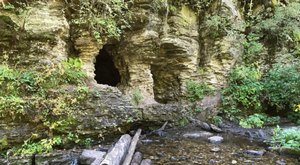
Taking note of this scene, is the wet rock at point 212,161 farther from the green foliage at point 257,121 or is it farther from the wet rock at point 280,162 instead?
the green foliage at point 257,121

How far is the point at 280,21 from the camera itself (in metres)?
12.2

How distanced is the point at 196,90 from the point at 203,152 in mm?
4496

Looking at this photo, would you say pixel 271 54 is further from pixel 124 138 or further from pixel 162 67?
pixel 124 138

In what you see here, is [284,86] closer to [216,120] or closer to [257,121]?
[257,121]

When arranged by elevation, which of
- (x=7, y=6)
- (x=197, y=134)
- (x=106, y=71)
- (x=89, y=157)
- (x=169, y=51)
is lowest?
(x=197, y=134)

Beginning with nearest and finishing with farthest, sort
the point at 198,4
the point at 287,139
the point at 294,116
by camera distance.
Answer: the point at 287,139 → the point at 294,116 → the point at 198,4

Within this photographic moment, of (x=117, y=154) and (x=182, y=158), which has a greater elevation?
(x=117, y=154)

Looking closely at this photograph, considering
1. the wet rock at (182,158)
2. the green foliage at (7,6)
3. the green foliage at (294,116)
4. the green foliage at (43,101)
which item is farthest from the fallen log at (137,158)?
the green foliage at (294,116)

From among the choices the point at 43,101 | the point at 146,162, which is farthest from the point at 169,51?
the point at 146,162

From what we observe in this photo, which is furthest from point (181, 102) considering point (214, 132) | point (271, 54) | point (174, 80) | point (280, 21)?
point (280, 21)

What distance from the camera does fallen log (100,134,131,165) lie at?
4.74 meters

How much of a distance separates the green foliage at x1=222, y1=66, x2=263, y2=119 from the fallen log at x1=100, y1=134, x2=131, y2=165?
590cm

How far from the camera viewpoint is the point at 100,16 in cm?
856

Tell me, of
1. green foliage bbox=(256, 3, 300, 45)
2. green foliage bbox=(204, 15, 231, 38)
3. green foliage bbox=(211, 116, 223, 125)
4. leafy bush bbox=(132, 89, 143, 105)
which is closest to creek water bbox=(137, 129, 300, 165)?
leafy bush bbox=(132, 89, 143, 105)
